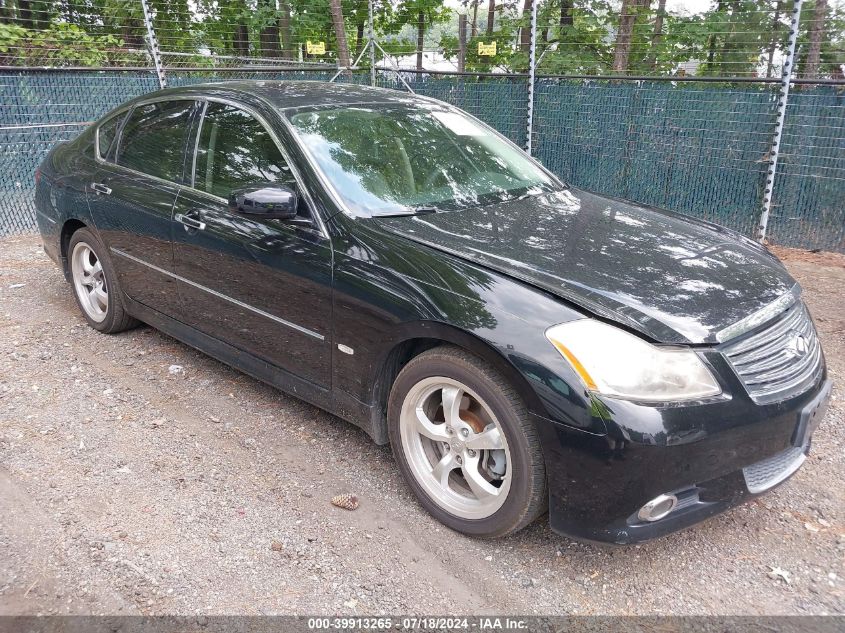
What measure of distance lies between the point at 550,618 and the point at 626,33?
955 centimetres

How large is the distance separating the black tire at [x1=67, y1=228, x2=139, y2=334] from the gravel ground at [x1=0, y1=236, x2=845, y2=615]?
84 centimetres

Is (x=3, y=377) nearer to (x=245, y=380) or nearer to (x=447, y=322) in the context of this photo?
(x=245, y=380)

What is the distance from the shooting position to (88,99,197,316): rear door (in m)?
4.09

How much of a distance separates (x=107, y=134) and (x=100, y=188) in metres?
0.45

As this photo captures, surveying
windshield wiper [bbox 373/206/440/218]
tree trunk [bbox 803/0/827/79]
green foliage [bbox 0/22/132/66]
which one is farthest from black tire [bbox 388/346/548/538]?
green foliage [bbox 0/22/132/66]

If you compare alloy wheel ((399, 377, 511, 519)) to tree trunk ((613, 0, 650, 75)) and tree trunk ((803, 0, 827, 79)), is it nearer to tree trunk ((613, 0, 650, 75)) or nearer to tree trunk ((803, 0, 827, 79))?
tree trunk ((803, 0, 827, 79))

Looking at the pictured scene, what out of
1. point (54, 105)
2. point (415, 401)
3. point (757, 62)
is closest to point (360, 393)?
point (415, 401)

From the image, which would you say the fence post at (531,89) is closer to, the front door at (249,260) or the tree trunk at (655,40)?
the tree trunk at (655,40)

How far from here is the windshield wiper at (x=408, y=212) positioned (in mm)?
3245

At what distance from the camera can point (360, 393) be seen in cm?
319

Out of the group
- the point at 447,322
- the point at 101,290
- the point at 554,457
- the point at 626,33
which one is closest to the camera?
the point at 554,457

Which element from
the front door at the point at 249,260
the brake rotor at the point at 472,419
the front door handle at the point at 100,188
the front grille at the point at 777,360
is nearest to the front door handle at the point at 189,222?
the front door at the point at 249,260

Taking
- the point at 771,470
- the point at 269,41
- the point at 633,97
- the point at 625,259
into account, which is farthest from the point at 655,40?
the point at 771,470

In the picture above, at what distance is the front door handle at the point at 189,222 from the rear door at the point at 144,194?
10cm
